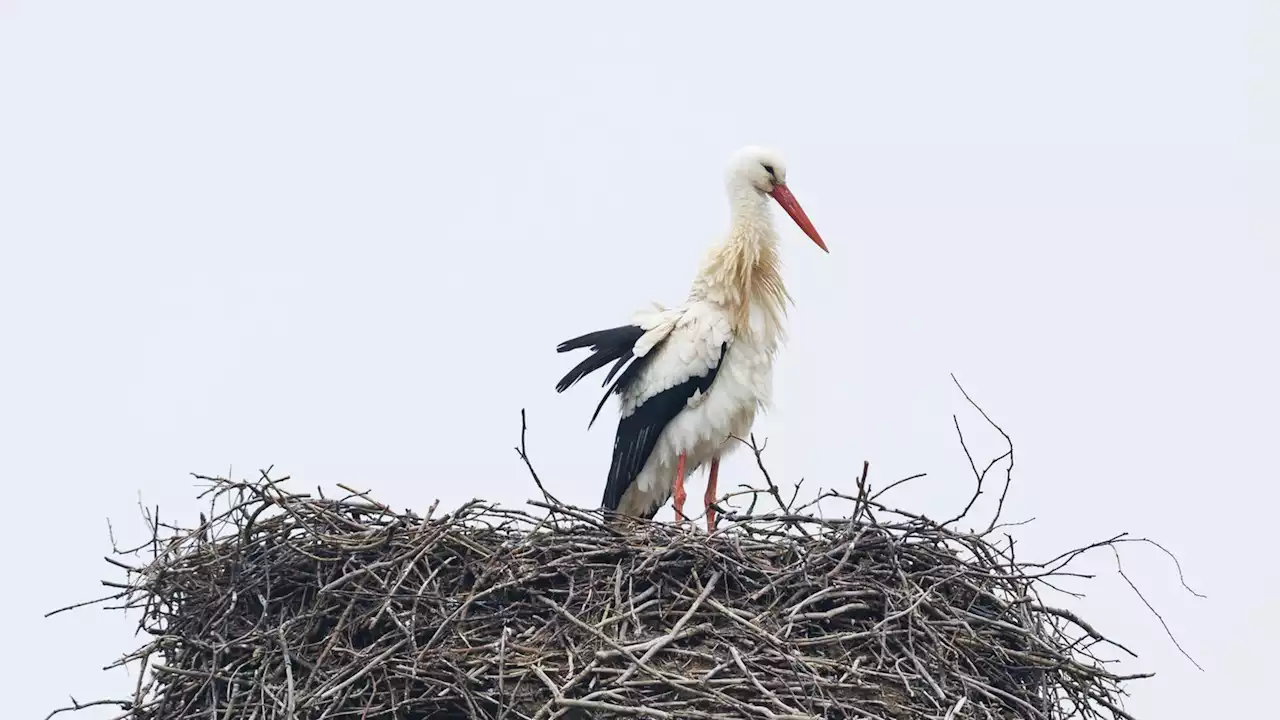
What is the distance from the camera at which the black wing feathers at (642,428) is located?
5727 millimetres

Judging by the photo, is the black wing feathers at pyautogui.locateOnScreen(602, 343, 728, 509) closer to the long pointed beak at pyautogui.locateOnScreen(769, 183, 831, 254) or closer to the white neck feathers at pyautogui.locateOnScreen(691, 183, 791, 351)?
the white neck feathers at pyautogui.locateOnScreen(691, 183, 791, 351)

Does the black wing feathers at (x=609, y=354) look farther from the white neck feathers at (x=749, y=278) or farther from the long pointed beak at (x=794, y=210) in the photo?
the long pointed beak at (x=794, y=210)

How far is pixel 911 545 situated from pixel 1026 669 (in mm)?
447

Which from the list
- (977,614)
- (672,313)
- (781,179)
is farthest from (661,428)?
(977,614)

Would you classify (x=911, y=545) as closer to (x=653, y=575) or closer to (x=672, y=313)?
(x=653, y=575)

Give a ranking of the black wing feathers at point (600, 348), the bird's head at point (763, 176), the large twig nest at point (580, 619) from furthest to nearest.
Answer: the bird's head at point (763, 176) → the black wing feathers at point (600, 348) → the large twig nest at point (580, 619)

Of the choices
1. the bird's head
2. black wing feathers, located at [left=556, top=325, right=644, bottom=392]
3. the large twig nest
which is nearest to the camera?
the large twig nest

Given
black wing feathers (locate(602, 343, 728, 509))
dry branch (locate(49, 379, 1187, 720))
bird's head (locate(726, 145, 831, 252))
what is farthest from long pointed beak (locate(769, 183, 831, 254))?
dry branch (locate(49, 379, 1187, 720))

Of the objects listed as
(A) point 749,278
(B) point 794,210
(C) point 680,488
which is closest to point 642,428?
(C) point 680,488

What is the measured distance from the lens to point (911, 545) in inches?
188

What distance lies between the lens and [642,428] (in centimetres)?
580

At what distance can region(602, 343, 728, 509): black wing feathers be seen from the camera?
573cm

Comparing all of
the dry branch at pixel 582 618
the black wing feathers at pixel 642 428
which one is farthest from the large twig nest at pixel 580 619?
the black wing feathers at pixel 642 428

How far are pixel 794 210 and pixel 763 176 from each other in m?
0.18
